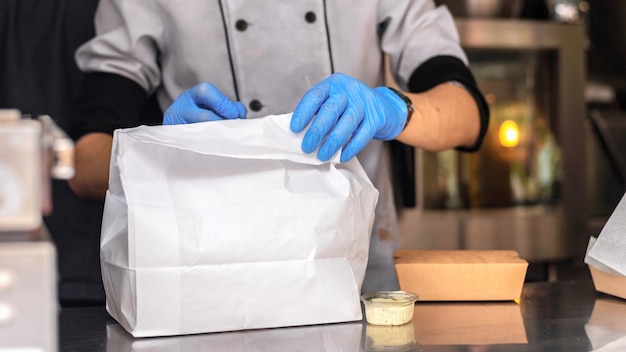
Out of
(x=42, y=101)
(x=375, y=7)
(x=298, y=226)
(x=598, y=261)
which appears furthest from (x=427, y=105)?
(x=42, y=101)

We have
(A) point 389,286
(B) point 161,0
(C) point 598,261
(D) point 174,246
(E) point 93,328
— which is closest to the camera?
(D) point 174,246

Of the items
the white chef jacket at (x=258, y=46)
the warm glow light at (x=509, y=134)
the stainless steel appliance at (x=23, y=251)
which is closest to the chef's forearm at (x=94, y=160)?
the white chef jacket at (x=258, y=46)

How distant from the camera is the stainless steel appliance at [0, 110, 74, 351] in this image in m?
0.66

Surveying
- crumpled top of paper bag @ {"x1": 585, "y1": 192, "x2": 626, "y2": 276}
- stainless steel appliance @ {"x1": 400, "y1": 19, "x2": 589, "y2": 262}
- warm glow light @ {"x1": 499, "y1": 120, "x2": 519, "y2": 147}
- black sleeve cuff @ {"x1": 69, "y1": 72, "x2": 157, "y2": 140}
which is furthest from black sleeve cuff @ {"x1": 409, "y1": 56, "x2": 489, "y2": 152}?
warm glow light @ {"x1": 499, "y1": 120, "x2": 519, "y2": 147}

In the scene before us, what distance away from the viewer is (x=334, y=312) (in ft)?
3.66

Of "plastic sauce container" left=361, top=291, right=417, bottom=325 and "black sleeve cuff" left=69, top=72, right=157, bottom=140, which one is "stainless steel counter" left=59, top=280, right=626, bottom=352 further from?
"black sleeve cuff" left=69, top=72, right=157, bottom=140

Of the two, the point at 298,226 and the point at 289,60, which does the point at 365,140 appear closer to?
the point at 298,226

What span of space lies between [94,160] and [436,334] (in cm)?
83

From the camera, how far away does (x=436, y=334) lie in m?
1.09

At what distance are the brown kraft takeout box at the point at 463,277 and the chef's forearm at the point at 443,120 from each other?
1.12ft

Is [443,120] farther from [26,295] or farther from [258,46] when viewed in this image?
[26,295]

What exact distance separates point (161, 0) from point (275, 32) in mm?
250

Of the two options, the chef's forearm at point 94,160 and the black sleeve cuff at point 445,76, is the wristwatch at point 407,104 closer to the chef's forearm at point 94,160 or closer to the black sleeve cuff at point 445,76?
the black sleeve cuff at point 445,76

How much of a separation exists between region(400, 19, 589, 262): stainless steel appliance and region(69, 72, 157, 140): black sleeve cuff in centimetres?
124
